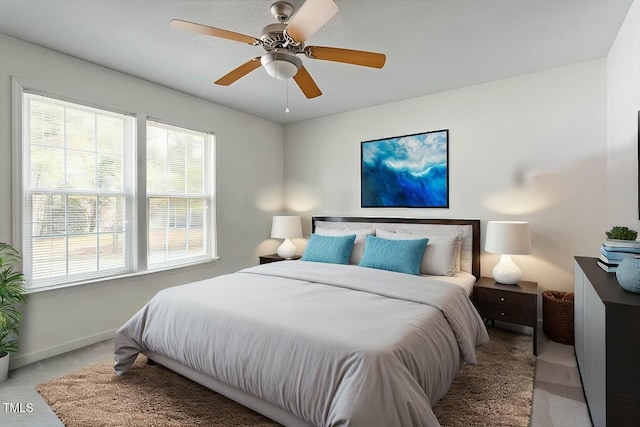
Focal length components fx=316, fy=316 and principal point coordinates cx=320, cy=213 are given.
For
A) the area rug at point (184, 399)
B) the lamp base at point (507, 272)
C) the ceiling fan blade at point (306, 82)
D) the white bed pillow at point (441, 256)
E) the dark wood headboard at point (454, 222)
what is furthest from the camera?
the dark wood headboard at point (454, 222)

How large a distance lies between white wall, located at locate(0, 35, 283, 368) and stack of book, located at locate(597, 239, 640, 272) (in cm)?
374

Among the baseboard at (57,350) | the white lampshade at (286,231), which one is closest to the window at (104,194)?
the baseboard at (57,350)

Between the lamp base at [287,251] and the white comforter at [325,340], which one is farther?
the lamp base at [287,251]

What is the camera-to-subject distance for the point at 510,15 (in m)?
2.15

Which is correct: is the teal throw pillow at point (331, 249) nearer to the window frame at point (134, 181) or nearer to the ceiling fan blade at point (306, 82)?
the window frame at point (134, 181)

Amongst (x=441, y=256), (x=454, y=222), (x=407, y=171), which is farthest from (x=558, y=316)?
(x=407, y=171)

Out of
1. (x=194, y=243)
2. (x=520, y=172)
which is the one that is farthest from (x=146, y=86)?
(x=520, y=172)

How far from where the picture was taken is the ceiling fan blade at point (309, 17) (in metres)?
1.51

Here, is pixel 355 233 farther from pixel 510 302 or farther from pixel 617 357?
pixel 617 357

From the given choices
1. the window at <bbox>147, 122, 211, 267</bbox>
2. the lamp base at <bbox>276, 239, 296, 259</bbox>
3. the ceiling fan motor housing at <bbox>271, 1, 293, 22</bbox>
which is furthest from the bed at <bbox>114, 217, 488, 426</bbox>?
the ceiling fan motor housing at <bbox>271, 1, 293, 22</bbox>

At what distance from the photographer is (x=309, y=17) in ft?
5.32

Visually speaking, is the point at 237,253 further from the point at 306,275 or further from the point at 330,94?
the point at 330,94

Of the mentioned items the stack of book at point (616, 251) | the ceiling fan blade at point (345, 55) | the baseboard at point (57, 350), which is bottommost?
the baseboard at point (57, 350)

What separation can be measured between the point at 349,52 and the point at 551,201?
247 centimetres
